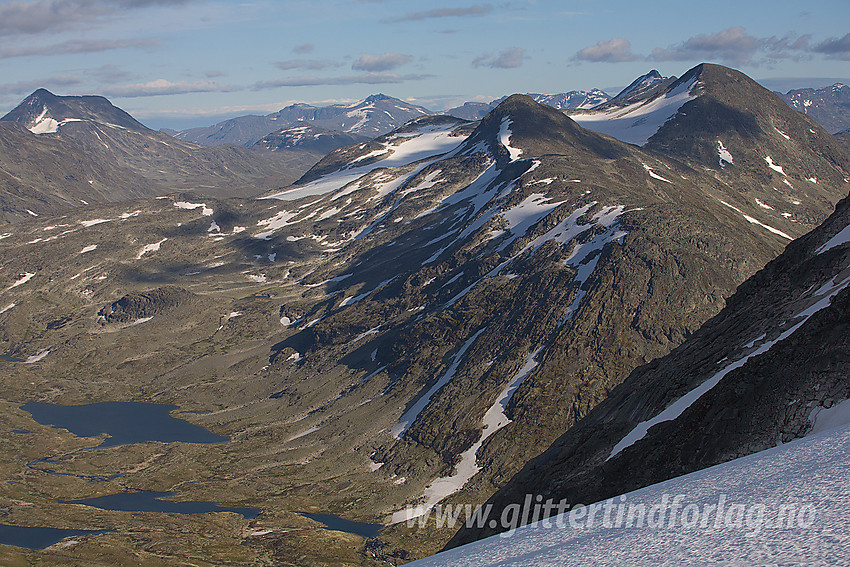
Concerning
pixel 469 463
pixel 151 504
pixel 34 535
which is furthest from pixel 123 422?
pixel 469 463

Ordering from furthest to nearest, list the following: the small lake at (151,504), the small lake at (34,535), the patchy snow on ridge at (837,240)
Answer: the small lake at (151,504) → the small lake at (34,535) → the patchy snow on ridge at (837,240)

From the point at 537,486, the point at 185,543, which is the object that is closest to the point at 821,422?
the point at 537,486

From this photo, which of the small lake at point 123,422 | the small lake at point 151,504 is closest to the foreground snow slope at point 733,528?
the small lake at point 151,504

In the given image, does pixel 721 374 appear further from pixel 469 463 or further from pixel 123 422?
pixel 123 422

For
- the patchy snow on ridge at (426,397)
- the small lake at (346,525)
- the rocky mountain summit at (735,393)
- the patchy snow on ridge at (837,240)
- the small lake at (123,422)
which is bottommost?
the small lake at (346,525)

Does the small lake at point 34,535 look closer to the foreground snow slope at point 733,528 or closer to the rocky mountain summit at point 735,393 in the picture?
the rocky mountain summit at point 735,393

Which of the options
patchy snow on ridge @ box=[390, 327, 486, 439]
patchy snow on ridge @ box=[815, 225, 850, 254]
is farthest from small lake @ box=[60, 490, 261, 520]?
patchy snow on ridge @ box=[815, 225, 850, 254]

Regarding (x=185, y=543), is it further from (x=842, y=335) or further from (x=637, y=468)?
(x=842, y=335)
